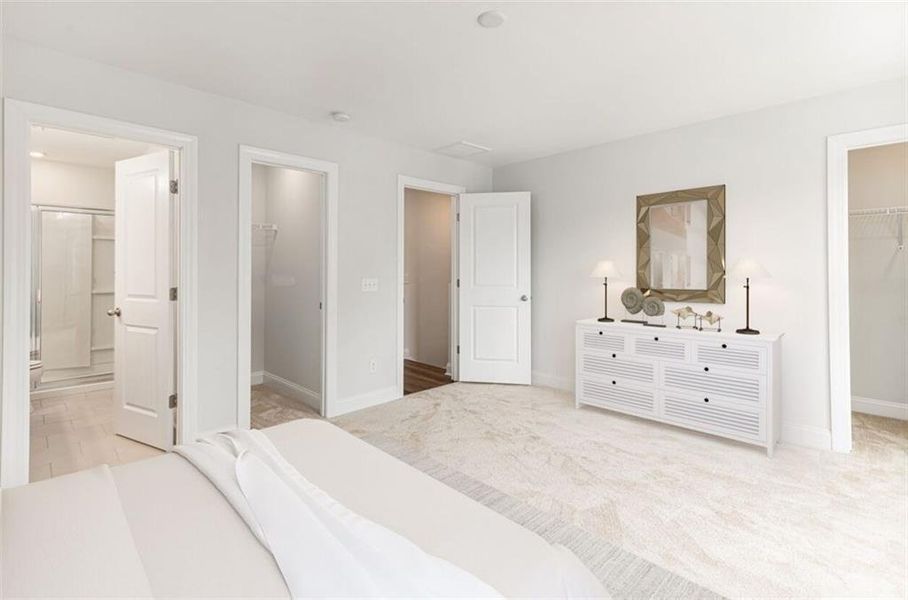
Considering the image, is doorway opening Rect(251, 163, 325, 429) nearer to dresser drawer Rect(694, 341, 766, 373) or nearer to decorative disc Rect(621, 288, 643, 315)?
decorative disc Rect(621, 288, 643, 315)

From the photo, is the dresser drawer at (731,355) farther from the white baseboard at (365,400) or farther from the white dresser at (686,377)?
the white baseboard at (365,400)

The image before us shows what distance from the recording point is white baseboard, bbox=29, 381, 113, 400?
4184mm

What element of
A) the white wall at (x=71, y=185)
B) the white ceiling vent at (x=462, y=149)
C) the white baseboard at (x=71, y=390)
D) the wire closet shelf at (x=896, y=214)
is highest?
the white ceiling vent at (x=462, y=149)

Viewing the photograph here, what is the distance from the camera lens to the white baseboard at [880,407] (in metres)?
3.49

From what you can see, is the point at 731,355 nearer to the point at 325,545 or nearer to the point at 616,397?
the point at 616,397

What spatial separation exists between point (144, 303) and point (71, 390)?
2.35m

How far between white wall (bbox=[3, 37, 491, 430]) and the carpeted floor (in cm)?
86

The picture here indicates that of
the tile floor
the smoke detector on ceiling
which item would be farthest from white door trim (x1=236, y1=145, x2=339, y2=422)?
the smoke detector on ceiling

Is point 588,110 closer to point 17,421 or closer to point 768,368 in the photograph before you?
point 768,368

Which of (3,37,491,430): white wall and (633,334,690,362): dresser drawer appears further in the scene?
(633,334,690,362): dresser drawer

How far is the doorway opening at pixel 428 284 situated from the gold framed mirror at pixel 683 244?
2.36 metres

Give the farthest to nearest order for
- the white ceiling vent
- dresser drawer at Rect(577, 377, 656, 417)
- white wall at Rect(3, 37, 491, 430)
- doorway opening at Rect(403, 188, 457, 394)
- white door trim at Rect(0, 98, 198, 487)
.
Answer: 1. doorway opening at Rect(403, 188, 457, 394)
2. the white ceiling vent
3. dresser drawer at Rect(577, 377, 656, 417)
4. white wall at Rect(3, 37, 491, 430)
5. white door trim at Rect(0, 98, 198, 487)

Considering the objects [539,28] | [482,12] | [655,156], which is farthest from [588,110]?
[482,12]

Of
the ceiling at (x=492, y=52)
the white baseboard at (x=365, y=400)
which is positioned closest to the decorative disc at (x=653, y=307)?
the ceiling at (x=492, y=52)
